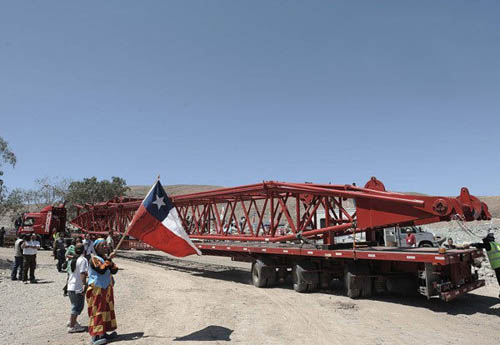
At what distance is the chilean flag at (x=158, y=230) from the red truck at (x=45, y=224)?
23393 millimetres

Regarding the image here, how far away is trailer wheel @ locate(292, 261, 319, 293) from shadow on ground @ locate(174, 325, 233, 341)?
420 cm

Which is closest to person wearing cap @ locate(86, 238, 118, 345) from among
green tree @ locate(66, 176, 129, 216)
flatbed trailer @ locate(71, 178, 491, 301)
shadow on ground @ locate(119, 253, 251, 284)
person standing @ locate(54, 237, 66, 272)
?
flatbed trailer @ locate(71, 178, 491, 301)

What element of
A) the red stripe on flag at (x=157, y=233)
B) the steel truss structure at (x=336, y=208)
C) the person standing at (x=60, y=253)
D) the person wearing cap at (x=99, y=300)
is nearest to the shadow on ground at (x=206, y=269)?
the steel truss structure at (x=336, y=208)

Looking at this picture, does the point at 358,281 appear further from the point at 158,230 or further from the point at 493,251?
the point at 158,230

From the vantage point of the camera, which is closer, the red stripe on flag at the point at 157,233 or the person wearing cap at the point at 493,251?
the red stripe on flag at the point at 157,233

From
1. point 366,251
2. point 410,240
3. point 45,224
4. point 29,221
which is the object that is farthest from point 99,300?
point 29,221

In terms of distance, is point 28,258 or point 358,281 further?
point 28,258

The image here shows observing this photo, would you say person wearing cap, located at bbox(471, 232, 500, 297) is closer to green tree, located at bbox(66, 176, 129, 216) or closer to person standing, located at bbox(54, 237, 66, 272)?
person standing, located at bbox(54, 237, 66, 272)

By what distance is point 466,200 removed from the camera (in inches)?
348

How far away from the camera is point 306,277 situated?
10.9 m

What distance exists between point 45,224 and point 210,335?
25.1 meters

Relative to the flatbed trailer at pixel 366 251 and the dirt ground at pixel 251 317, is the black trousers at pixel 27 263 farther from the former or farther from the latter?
the flatbed trailer at pixel 366 251

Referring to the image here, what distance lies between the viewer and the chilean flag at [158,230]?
23.9 ft

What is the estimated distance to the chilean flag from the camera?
23.9 feet
